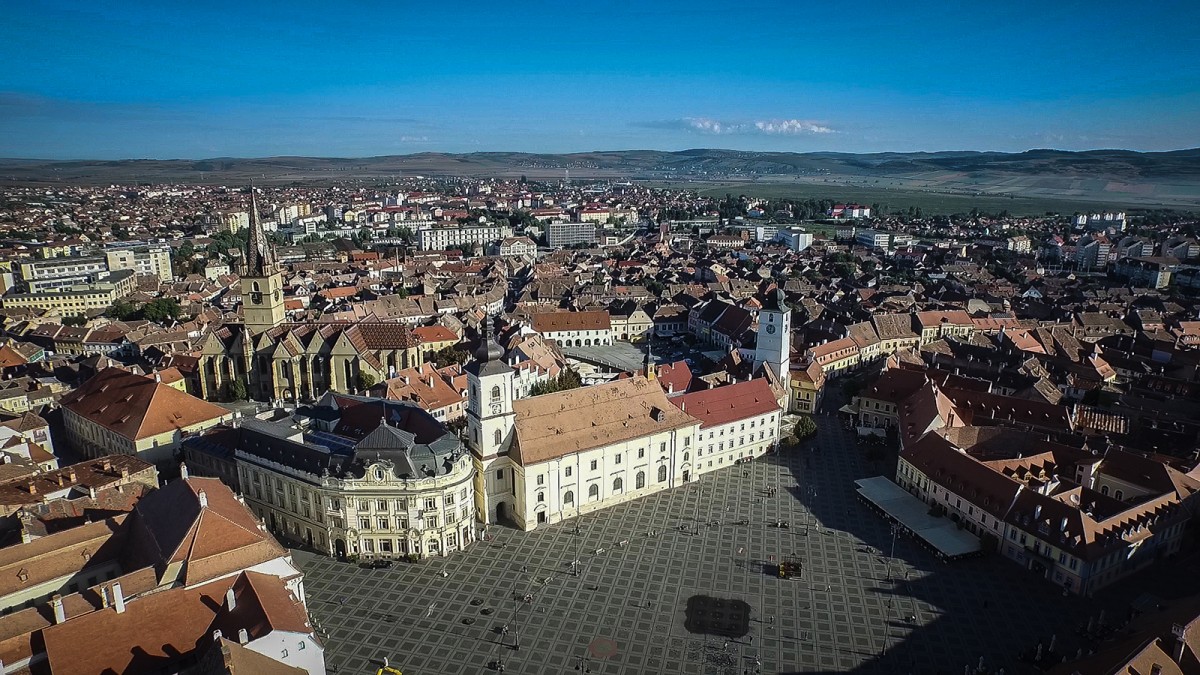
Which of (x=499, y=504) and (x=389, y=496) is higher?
(x=389, y=496)

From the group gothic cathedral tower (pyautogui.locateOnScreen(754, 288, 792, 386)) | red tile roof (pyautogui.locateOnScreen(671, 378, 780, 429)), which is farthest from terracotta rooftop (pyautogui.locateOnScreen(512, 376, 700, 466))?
gothic cathedral tower (pyautogui.locateOnScreen(754, 288, 792, 386))

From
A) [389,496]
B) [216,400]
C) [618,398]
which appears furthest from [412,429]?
[216,400]

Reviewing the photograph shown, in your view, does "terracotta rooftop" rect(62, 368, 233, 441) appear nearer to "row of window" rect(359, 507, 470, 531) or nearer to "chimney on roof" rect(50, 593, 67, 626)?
"row of window" rect(359, 507, 470, 531)

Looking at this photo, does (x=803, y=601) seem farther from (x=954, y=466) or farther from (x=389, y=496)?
(x=389, y=496)

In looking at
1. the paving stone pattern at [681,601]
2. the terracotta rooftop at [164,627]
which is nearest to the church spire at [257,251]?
the paving stone pattern at [681,601]

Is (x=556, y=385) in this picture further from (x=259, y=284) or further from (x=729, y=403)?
(x=259, y=284)

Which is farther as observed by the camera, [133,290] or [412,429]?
[133,290]

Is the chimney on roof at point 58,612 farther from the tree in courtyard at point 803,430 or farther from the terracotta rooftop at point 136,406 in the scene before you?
the tree in courtyard at point 803,430
